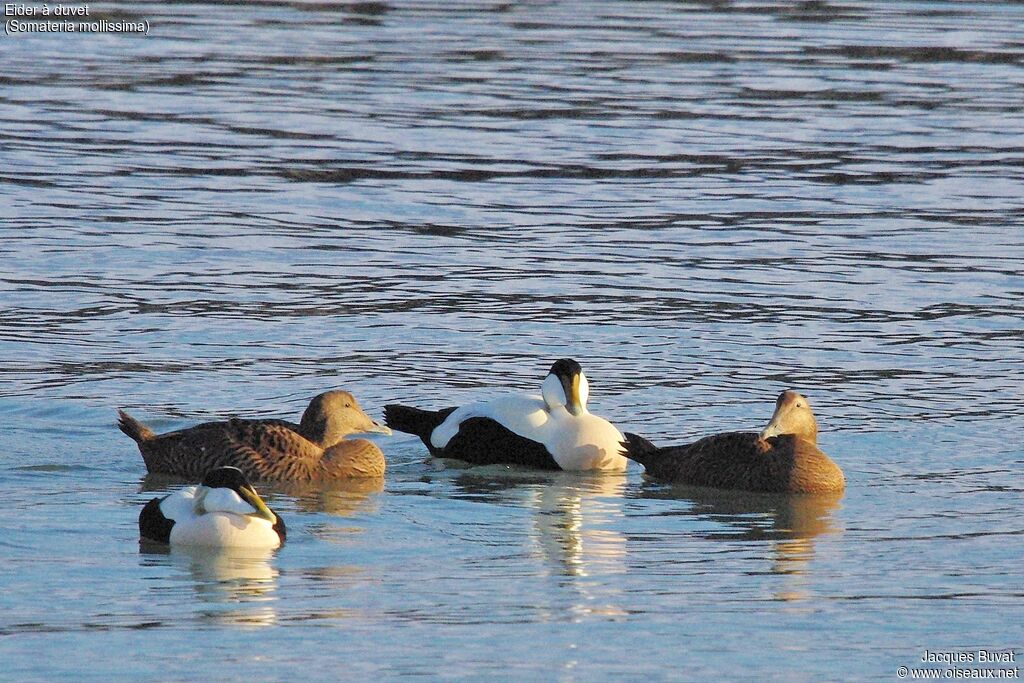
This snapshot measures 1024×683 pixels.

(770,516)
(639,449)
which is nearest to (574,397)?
(639,449)

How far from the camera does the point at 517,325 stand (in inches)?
550

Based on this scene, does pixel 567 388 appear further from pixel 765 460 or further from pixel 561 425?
pixel 765 460

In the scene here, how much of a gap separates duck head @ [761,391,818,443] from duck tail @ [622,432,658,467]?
1.99 ft

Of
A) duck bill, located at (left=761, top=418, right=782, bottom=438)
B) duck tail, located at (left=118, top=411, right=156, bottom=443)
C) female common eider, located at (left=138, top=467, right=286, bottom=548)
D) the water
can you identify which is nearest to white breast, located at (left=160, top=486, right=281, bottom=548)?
female common eider, located at (left=138, top=467, right=286, bottom=548)

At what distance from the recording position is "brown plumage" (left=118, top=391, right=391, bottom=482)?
35.1ft

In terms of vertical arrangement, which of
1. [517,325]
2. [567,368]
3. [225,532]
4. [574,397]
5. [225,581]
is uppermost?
[517,325]

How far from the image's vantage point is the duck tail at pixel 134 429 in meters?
10.8

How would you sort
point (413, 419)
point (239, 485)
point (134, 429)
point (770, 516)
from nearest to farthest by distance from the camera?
point (239, 485) → point (770, 516) → point (134, 429) → point (413, 419)

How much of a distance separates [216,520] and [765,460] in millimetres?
2969

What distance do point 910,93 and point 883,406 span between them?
1343 centimetres

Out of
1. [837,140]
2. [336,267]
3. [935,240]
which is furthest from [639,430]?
[837,140]

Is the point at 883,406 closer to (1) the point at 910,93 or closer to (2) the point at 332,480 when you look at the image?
(2) the point at 332,480

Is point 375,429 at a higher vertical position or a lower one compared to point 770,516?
higher

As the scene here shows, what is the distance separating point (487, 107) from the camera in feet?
76.5
